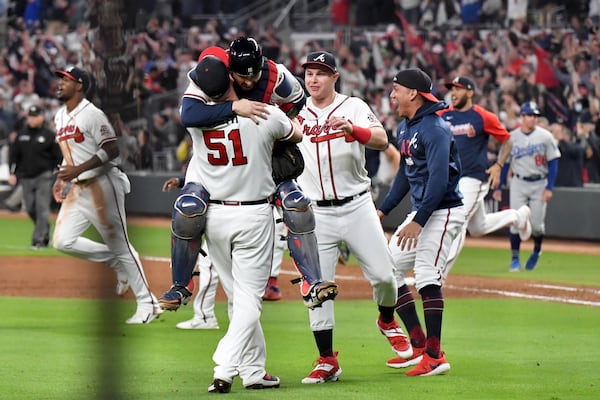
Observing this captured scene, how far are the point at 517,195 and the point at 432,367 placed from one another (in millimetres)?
8874

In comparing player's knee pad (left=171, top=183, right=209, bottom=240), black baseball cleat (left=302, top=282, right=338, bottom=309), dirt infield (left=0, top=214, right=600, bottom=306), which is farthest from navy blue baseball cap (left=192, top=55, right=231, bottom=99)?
dirt infield (left=0, top=214, right=600, bottom=306)

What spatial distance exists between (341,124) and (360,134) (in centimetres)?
26

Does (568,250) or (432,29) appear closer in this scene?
(568,250)

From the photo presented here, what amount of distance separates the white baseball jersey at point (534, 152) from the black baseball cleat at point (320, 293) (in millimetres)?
9873

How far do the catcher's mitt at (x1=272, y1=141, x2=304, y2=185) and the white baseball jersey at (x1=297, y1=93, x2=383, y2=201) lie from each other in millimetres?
776

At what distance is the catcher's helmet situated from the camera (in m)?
6.77

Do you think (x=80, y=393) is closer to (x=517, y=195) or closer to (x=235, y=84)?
(x=235, y=84)

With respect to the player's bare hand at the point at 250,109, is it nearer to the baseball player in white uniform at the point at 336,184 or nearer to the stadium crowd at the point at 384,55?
the baseball player in white uniform at the point at 336,184

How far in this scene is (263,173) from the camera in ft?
23.1

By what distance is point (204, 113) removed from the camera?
6.77 m

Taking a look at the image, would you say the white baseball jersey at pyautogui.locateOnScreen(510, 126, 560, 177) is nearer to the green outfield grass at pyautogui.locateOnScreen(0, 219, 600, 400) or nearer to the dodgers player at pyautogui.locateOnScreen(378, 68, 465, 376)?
the green outfield grass at pyautogui.locateOnScreen(0, 219, 600, 400)

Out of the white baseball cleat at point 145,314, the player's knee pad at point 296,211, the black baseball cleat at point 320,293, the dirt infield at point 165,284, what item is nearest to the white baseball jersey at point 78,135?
the dirt infield at point 165,284

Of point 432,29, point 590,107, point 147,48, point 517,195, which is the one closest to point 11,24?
point 147,48

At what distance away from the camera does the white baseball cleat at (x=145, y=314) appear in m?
10.8
